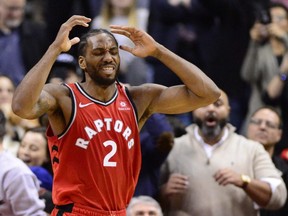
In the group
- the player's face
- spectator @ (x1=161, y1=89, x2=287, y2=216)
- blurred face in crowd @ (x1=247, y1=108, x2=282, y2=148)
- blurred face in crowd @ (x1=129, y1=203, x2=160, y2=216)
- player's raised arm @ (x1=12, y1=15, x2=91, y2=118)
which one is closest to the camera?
player's raised arm @ (x1=12, y1=15, x2=91, y2=118)

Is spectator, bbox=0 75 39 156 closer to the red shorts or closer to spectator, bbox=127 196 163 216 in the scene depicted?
spectator, bbox=127 196 163 216

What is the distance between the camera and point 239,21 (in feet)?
37.0

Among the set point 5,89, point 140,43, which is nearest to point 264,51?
point 5,89

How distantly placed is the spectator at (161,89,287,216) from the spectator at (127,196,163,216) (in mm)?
402

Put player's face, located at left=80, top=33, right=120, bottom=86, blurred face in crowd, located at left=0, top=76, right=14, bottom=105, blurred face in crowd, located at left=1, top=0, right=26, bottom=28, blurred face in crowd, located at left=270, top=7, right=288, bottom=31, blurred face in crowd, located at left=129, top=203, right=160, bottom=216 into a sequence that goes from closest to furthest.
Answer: player's face, located at left=80, top=33, right=120, bottom=86 → blurred face in crowd, located at left=129, top=203, right=160, bottom=216 → blurred face in crowd, located at left=0, top=76, right=14, bottom=105 → blurred face in crowd, located at left=1, top=0, right=26, bottom=28 → blurred face in crowd, located at left=270, top=7, right=288, bottom=31

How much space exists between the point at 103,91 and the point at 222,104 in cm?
248

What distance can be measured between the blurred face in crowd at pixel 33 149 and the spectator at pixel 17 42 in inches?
70.5

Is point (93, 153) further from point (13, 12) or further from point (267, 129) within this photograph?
point (13, 12)

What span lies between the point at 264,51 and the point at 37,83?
15.1 feet

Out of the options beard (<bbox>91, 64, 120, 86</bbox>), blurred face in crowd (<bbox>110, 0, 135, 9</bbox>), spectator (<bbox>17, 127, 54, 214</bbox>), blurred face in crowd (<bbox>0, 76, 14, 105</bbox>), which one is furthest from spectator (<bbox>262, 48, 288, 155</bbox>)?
beard (<bbox>91, 64, 120, 86</bbox>)

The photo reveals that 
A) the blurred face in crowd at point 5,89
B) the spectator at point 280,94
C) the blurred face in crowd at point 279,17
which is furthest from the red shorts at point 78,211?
the blurred face in crowd at point 279,17

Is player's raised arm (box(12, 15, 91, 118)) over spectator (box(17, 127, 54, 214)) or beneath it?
over

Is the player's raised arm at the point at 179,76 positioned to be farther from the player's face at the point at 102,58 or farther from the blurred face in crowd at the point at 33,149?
the blurred face in crowd at the point at 33,149

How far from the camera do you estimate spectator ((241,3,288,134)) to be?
34.4 feet
